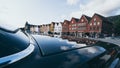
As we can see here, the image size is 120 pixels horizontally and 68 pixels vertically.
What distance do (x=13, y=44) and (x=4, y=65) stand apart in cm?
23

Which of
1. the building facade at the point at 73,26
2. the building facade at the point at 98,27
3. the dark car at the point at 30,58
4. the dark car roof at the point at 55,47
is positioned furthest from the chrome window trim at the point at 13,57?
the building facade at the point at 73,26

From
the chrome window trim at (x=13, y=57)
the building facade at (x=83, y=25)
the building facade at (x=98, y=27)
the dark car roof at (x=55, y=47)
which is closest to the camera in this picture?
the chrome window trim at (x=13, y=57)

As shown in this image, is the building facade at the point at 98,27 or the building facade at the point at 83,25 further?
the building facade at the point at 83,25

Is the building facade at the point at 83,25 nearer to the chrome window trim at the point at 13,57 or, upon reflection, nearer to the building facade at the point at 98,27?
the building facade at the point at 98,27

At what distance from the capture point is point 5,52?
2.56 feet

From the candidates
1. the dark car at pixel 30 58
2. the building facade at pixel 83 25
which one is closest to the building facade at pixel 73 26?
the building facade at pixel 83 25

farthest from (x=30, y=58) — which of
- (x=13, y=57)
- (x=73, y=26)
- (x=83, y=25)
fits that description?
(x=73, y=26)

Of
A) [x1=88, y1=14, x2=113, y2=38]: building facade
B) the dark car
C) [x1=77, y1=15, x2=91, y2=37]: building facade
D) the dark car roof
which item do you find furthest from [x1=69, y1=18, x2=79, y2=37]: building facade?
the dark car

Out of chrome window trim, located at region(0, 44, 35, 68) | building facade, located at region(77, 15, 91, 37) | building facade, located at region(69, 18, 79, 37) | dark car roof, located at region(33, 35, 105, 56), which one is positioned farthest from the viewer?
building facade, located at region(69, 18, 79, 37)

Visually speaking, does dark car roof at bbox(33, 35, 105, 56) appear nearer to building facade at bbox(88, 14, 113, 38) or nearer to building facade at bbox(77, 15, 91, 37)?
building facade at bbox(88, 14, 113, 38)

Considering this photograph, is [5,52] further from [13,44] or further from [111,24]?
[111,24]

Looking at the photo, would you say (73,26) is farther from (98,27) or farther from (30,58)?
(30,58)

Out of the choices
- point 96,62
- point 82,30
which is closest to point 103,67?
point 96,62

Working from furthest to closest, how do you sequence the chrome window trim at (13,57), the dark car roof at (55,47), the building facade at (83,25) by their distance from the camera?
the building facade at (83,25) → the dark car roof at (55,47) → the chrome window trim at (13,57)
